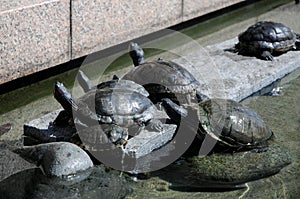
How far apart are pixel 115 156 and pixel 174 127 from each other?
2.21ft

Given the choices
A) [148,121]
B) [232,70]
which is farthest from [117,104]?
[232,70]

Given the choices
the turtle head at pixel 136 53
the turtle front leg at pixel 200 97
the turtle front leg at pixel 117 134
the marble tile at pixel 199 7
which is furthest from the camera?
the marble tile at pixel 199 7

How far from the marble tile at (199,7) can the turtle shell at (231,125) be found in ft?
12.8

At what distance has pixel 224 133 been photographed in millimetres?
4863

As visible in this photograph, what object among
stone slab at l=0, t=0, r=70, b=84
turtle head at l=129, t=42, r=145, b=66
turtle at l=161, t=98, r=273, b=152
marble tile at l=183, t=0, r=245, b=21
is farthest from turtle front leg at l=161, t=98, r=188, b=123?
marble tile at l=183, t=0, r=245, b=21

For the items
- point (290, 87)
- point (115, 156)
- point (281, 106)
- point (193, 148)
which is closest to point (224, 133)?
point (193, 148)

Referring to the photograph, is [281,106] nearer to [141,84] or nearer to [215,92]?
[215,92]

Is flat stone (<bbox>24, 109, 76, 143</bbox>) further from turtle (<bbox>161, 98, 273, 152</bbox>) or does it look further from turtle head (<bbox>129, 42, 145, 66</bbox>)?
turtle head (<bbox>129, 42, 145, 66</bbox>)

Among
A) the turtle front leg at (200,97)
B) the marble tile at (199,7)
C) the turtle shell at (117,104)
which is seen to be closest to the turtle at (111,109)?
the turtle shell at (117,104)

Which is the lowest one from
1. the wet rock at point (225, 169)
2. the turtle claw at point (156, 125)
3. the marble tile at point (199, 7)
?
the marble tile at point (199, 7)

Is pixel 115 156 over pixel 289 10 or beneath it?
over

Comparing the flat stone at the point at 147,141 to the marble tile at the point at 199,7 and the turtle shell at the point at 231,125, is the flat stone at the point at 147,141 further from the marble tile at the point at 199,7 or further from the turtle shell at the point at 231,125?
the marble tile at the point at 199,7

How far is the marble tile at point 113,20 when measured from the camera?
688 centimetres

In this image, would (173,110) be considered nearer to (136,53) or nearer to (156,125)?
(156,125)
